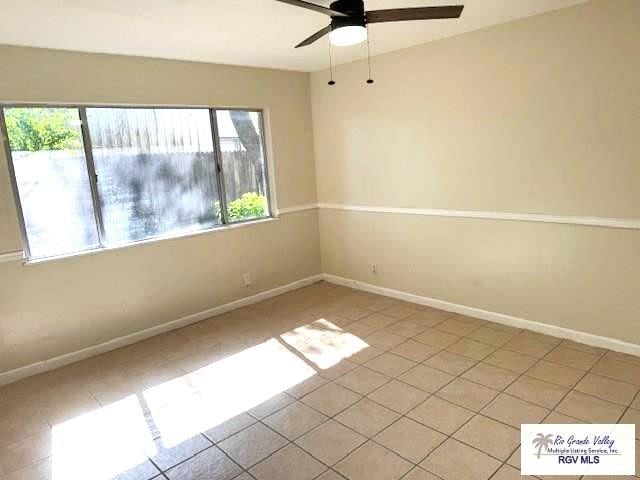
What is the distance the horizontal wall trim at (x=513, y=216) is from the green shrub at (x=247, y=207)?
89 cm

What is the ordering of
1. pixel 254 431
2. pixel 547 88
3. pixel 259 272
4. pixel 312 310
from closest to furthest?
pixel 254 431
pixel 547 88
pixel 312 310
pixel 259 272

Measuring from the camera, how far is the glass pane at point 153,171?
3.48m

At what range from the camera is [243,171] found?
4402mm

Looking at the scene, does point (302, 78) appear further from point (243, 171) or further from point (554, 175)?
point (554, 175)

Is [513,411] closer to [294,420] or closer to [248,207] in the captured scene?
[294,420]

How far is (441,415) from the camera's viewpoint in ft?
7.98

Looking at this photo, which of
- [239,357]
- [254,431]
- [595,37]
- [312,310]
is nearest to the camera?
[254,431]

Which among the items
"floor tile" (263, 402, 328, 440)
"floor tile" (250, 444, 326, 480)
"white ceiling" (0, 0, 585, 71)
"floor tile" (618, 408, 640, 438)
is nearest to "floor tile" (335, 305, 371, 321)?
"floor tile" (263, 402, 328, 440)

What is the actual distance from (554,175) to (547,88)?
61cm

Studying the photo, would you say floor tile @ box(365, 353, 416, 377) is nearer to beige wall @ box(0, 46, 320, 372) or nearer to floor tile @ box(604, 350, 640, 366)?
floor tile @ box(604, 350, 640, 366)

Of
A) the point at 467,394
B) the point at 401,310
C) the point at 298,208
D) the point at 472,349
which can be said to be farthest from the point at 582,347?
the point at 298,208

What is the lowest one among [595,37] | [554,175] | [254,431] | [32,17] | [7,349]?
[254,431]

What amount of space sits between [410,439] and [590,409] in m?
1.04

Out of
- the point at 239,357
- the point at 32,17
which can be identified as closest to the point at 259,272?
the point at 239,357
